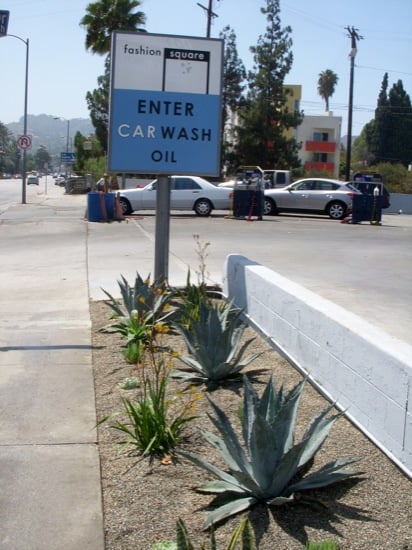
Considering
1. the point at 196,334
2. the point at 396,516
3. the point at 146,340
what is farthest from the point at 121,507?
the point at 146,340

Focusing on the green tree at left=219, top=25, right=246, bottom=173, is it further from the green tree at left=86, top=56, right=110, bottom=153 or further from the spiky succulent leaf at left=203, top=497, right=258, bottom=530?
the spiky succulent leaf at left=203, top=497, right=258, bottom=530

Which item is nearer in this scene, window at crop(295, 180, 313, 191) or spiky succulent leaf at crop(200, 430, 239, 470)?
spiky succulent leaf at crop(200, 430, 239, 470)

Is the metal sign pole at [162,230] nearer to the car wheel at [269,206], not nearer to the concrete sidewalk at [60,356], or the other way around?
the concrete sidewalk at [60,356]

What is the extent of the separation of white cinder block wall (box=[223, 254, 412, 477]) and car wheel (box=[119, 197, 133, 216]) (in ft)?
61.3

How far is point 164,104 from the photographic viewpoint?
29.7 feet

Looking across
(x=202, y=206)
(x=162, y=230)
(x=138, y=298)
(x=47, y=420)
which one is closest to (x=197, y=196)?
(x=202, y=206)

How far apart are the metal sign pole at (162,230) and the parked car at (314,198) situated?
18223 mm

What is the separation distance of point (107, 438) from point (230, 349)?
142 centimetres

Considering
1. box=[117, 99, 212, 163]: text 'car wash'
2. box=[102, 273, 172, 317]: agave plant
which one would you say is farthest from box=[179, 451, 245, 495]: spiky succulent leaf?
box=[117, 99, 212, 163]: text 'car wash'

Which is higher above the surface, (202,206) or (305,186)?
(305,186)

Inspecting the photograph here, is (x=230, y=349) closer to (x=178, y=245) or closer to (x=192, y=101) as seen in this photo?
(x=192, y=101)

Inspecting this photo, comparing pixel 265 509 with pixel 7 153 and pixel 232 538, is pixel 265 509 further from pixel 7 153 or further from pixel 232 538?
pixel 7 153

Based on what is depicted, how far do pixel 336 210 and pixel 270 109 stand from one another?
26719 mm

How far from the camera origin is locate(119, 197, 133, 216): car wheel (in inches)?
1008
